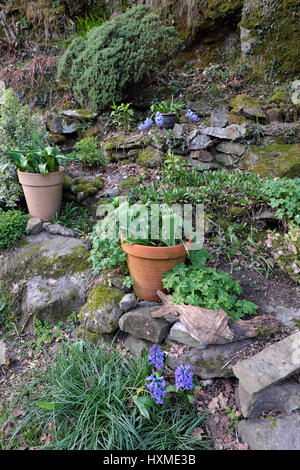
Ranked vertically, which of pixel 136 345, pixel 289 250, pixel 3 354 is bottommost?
pixel 3 354

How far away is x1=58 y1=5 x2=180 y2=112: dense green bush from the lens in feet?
15.8

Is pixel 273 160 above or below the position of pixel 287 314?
above

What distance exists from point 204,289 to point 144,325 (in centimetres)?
48

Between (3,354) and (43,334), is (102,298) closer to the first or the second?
(43,334)

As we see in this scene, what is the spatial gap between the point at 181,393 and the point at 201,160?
2.77 m

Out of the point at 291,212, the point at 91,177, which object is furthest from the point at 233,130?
the point at 91,177

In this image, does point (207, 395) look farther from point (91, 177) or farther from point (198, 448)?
point (91, 177)

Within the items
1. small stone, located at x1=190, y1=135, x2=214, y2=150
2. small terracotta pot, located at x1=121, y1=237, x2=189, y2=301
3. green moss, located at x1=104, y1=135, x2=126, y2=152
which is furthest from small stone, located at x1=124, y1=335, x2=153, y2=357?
green moss, located at x1=104, y1=135, x2=126, y2=152

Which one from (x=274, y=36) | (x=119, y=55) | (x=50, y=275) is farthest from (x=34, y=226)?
(x=274, y=36)

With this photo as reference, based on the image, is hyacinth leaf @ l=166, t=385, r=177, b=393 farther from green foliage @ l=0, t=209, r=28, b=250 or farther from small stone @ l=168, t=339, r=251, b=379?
green foliage @ l=0, t=209, r=28, b=250

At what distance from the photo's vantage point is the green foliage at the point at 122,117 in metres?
4.70

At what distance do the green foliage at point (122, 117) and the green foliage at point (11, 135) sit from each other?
3.97 ft

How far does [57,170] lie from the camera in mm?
3758

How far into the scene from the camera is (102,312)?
2496mm
